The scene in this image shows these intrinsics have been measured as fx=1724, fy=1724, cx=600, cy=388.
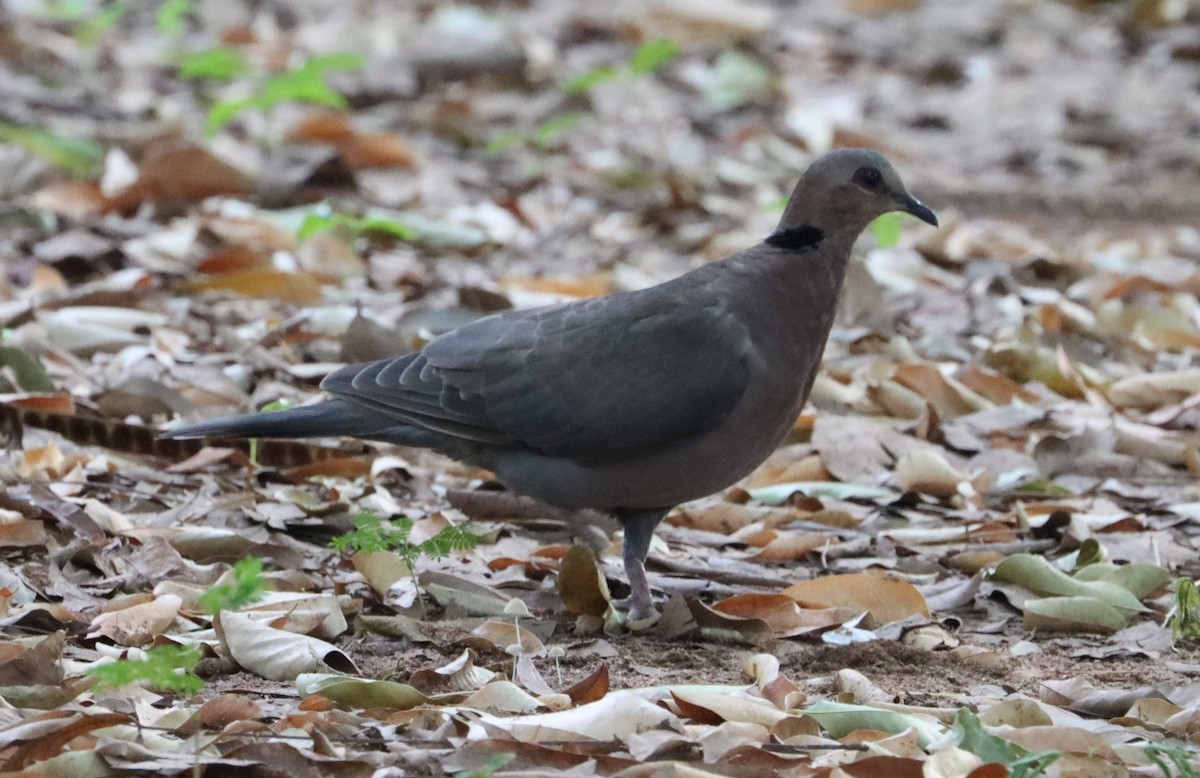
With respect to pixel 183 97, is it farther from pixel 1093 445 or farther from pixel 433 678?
pixel 433 678

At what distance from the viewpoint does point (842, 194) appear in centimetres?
446

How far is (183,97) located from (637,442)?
629 cm

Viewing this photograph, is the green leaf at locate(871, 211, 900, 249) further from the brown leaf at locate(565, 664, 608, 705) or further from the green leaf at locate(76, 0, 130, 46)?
the green leaf at locate(76, 0, 130, 46)

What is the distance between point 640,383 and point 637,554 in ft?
1.39

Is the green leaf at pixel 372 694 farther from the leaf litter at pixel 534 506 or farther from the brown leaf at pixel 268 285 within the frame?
the brown leaf at pixel 268 285

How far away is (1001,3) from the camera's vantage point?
13.1 meters

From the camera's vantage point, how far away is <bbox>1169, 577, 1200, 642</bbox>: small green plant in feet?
12.7

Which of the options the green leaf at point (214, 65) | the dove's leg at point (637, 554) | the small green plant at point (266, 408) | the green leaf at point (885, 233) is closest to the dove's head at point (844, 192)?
the dove's leg at point (637, 554)

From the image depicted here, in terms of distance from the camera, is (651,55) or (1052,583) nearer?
(1052,583)

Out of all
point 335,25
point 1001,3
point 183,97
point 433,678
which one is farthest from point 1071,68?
point 433,678

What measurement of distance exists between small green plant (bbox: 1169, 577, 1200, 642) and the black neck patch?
4.03 feet

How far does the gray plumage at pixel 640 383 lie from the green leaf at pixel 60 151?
3.63m

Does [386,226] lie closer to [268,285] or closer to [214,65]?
[268,285]

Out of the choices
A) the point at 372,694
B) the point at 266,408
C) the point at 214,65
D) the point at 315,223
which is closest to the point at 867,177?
the point at 266,408
